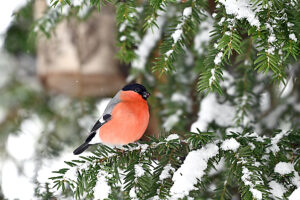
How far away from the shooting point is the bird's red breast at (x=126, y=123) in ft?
5.34

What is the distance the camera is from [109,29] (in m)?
2.69

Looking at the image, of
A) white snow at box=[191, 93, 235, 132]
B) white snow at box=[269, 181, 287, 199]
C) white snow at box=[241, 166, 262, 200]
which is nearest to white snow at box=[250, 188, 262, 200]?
white snow at box=[241, 166, 262, 200]

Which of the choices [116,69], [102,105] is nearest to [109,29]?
[116,69]

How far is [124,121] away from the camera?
66.1 inches

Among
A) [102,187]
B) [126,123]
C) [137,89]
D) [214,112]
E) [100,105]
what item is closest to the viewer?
[102,187]

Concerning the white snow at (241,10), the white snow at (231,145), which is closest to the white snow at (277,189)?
the white snow at (231,145)

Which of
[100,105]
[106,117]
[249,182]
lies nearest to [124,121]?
[106,117]

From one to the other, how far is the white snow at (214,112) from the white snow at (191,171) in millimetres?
818

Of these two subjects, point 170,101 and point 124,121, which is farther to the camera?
point 170,101

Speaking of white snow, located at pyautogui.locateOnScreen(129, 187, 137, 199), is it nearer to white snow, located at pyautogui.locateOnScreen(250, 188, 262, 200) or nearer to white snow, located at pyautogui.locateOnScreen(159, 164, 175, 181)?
white snow, located at pyautogui.locateOnScreen(159, 164, 175, 181)

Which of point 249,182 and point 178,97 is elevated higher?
point 178,97

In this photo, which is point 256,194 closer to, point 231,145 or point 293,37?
point 231,145

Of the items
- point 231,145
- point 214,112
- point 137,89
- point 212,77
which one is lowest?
point 231,145

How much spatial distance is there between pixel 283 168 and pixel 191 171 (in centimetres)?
36
